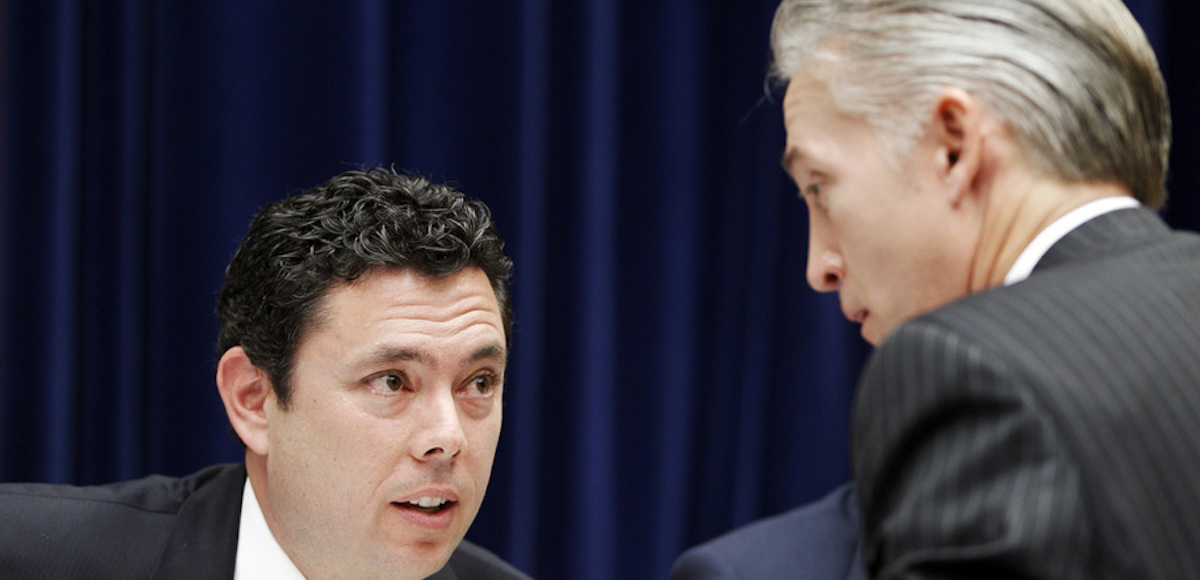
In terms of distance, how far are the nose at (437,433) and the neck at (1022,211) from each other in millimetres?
Answer: 936

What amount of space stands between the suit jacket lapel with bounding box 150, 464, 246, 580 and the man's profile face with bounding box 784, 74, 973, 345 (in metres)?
1.09

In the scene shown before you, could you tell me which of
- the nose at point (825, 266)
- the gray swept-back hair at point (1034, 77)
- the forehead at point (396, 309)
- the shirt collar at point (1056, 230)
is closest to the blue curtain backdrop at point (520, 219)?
the forehead at point (396, 309)

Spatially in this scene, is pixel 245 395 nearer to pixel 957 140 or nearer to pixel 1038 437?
pixel 957 140

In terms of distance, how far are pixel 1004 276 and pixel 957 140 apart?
121 mm

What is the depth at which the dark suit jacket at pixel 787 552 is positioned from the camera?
1463 mm

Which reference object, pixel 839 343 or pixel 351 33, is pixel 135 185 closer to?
pixel 351 33

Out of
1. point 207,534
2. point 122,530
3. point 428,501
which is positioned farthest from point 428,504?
point 122,530

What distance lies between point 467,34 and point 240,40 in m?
0.42

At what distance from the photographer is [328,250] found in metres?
1.80

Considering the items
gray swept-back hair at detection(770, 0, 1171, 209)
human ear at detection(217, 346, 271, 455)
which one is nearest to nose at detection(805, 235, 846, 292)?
gray swept-back hair at detection(770, 0, 1171, 209)

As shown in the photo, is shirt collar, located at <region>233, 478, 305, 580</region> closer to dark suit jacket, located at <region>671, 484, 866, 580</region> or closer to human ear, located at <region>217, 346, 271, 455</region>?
human ear, located at <region>217, 346, 271, 455</region>

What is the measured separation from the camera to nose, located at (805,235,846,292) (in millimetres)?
1139

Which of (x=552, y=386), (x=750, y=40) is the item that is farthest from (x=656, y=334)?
(x=750, y=40)

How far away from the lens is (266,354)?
1829 mm
